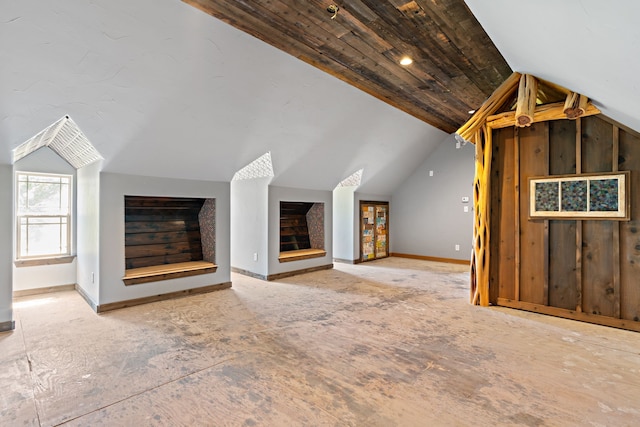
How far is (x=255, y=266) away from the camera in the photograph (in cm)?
595

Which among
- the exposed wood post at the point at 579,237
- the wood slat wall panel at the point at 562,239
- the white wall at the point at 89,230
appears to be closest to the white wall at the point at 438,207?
the wood slat wall panel at the point at 562,239

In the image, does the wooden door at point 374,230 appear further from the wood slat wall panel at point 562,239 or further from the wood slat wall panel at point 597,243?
the wood slat wall panel at point 597,243

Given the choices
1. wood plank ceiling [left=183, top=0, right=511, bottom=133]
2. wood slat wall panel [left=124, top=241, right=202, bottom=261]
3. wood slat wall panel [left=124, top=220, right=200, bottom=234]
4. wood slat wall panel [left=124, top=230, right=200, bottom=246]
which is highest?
wood plank ceiling [left=183, top=0, right=511, bottom=133]

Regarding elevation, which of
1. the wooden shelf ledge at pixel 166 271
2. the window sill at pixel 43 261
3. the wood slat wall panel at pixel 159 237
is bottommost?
the wooden shelf ledge at pixel 166 271

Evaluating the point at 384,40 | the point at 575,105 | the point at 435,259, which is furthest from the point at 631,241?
the point at 435,259

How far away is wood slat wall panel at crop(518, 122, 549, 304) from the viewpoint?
152 inches

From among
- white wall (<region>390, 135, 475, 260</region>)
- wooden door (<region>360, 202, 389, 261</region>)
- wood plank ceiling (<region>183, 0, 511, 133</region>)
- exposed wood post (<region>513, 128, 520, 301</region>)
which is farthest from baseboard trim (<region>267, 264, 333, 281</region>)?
exposed wood post (<region>513, 128, 520, 301</region>)

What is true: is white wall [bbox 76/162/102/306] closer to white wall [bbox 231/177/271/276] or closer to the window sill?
the window sill

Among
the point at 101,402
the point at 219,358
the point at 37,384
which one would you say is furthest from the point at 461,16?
the point at 37,384

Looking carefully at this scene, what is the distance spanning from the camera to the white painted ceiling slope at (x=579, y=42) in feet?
4.63

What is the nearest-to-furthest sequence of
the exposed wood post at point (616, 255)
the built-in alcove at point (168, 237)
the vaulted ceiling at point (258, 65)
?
the vaulted ceiling at point (258, 65), the exposed wood post at point (616, 255), the built-in alcove at point (168, 237)

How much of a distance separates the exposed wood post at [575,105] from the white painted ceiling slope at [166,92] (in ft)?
7.97

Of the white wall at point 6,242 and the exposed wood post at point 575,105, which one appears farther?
the white wall at point 6,242

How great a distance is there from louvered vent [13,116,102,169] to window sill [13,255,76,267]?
1.43 meters
